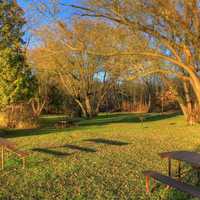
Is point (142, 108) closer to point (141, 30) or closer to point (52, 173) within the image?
point (141, 30)

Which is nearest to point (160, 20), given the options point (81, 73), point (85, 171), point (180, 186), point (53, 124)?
point (85, 171)

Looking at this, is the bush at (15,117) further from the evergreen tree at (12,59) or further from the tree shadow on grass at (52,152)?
the tree shadow on grass at (52,152)

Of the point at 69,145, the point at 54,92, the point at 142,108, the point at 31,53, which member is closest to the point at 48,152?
the point at 69,145

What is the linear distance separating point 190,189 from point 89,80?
29834mm

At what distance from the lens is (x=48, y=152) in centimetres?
1060

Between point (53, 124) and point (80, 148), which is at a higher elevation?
point (53, 124)

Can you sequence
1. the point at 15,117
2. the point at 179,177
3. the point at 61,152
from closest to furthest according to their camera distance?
1. the point at 179,177
2. the point at 61,152
3. the point at 15,117

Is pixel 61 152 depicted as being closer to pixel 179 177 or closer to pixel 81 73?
pixel 179 177

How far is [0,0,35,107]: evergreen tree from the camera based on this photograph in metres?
19.2

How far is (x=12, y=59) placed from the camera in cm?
1947

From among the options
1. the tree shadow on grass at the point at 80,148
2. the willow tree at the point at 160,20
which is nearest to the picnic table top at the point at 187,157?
the tree shadow on grass at the point at 80,148

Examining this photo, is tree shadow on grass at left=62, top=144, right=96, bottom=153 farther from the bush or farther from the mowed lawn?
the bush

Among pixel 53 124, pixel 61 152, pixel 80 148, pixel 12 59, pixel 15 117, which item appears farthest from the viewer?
pixel 53 124

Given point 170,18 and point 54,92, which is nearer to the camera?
point 170,18
